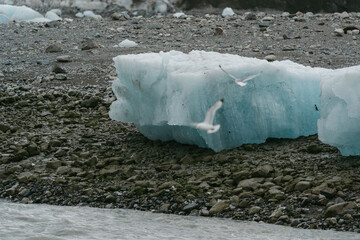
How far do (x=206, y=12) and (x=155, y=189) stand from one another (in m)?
10.8

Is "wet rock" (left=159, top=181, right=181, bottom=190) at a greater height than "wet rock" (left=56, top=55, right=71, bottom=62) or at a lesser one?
lesser

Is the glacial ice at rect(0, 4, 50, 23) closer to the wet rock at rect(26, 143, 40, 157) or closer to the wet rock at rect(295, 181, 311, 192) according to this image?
the wet rock at rect(26, 143, 40, 157)

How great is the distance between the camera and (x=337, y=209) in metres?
4.48

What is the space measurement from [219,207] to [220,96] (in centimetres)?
120

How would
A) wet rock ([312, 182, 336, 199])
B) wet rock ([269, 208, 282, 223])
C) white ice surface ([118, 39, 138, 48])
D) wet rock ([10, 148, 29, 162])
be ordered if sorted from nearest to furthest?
wet rock ([269, 208, 282, 223])
wet rock ([312, 182, 336, 199])
wet rock ([10, 148, 29, 162])
white ice surface ([118, 39, 138, 48])

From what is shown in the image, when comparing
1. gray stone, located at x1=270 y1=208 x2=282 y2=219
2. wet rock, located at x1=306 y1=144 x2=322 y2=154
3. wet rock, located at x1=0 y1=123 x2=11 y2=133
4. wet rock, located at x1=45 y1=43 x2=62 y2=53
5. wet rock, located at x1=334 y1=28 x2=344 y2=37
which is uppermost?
wet rock, located at x1=334 y1=28 x2=344 y2=37

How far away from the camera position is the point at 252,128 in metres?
5.85

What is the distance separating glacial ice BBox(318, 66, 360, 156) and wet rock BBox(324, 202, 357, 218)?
0.75 m

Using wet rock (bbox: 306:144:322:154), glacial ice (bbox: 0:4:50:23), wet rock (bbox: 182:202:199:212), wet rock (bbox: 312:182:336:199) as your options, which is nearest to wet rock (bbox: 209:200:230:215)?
wet rock (bbox: 182:202:199:212)

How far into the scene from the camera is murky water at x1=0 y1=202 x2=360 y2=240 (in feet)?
14.3

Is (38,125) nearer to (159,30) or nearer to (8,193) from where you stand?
(8,193)

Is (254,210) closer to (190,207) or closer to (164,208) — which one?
(190,207)

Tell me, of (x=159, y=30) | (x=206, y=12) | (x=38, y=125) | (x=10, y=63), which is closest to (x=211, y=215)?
(x=38, y=125)

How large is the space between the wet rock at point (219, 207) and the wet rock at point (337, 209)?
74 centimetres
